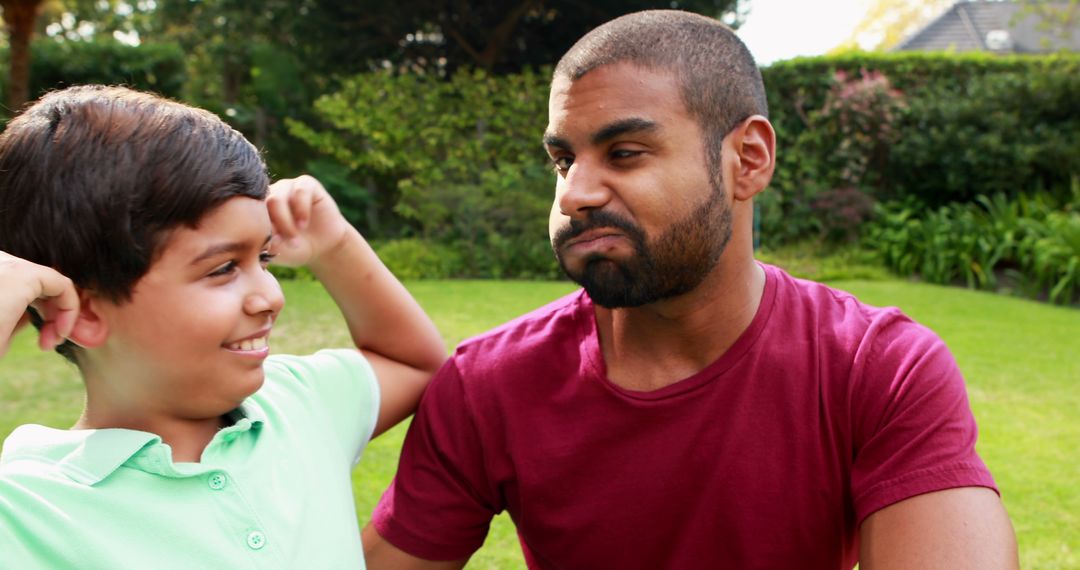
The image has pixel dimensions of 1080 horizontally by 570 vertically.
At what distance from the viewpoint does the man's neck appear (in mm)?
2178

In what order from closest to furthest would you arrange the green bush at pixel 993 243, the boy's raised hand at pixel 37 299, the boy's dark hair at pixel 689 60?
the boy's raised hand at pixel 37 299, the boy's dark hair at pixel 689 60, the green bush at pixel 993 243

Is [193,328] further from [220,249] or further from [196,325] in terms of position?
[220,249]

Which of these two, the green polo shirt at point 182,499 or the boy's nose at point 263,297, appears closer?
the green polo shirt at point 182,499

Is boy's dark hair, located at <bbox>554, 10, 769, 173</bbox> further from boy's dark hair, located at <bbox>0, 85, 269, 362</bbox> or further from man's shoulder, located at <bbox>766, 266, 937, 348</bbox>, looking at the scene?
boy's dark hair, located at <bbox>0, 85, 269, 362</bbox>

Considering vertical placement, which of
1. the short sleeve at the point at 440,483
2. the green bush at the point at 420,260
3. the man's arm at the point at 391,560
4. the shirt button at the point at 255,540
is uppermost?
the shirt button at the point at 255,540

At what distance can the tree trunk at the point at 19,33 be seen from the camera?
9008 millimetres

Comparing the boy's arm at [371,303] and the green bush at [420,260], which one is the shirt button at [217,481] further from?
the green bush at [420,260]

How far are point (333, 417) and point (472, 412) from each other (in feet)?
1.00

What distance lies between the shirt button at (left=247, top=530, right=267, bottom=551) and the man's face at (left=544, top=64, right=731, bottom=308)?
794 millimetres

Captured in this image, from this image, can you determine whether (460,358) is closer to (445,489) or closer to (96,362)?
(445,489)

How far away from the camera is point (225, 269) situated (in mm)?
1762

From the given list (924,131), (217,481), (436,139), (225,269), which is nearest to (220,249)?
(225,269)

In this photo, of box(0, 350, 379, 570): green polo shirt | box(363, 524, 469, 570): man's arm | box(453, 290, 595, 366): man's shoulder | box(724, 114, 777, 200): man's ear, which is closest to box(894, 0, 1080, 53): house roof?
box(724, 114, 777, 200): man's ear

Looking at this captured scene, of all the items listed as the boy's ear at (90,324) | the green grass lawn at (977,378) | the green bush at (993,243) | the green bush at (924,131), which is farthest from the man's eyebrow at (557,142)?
the green bush at (924,131)
